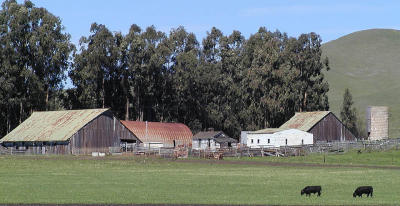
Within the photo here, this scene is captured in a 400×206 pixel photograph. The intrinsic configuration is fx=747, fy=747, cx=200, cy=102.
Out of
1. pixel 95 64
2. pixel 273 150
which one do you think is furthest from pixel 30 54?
pixel 273 150

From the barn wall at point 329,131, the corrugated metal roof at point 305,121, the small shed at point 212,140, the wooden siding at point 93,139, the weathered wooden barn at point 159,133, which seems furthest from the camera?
the small shed at point 212,140

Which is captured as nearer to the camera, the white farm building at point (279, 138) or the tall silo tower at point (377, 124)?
the white farm building at point (279, 138)

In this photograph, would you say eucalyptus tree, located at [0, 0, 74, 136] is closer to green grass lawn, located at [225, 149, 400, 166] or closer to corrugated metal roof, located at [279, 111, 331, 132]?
corrugated metal roof, located at [279, 111, 331, 132]

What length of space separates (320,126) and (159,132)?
2697cm

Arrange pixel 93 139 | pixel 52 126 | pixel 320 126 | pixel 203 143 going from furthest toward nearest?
pixel 203 143
pixel 320 126
pixel 52 126
pixel 93 139

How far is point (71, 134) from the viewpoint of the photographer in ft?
356

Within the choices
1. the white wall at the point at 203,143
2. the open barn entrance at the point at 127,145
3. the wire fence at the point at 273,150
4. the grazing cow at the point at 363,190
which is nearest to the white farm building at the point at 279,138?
the white wall at the point at 203,143

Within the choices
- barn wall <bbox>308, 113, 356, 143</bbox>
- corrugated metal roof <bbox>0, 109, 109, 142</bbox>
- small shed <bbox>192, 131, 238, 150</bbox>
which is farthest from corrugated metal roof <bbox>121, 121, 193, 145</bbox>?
barn wall <bbox>308, 113, 356, 143</bbox>

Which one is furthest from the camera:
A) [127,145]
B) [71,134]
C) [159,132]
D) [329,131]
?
[159,132]

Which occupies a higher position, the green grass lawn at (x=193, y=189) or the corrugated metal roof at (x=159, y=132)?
the corrugated metal roof at (x=159, y=132)

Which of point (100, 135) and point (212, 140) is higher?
point (100, 135)

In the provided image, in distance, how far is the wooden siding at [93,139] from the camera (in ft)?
357

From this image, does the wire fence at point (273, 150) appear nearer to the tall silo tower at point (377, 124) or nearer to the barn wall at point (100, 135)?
the barn wall at point (100, 135)

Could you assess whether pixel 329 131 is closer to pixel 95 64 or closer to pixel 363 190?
pixel 95 64
